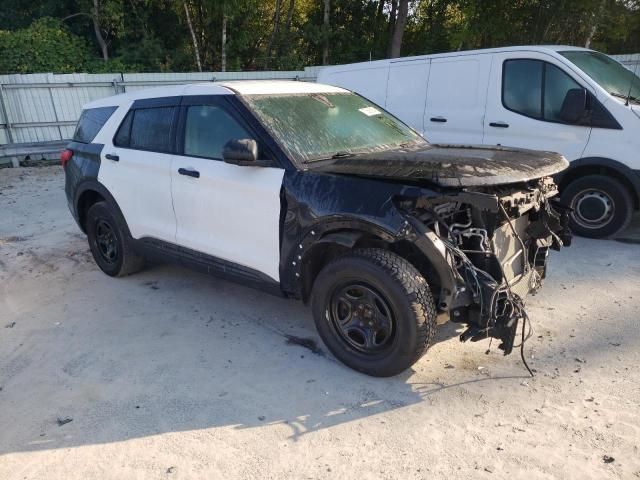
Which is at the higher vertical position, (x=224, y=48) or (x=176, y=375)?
(x=224, y=48)

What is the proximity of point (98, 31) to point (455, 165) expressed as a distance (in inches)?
711

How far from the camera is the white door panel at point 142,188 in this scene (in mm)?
4265

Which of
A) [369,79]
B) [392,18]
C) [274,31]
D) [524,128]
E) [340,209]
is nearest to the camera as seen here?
[340,209]

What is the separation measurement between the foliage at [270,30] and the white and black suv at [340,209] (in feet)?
40.2

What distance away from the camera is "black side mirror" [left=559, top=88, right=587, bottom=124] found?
17.9 ft

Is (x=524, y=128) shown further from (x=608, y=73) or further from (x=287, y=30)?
(x=287, y=30)

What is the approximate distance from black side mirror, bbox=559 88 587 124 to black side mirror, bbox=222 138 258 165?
390 cm

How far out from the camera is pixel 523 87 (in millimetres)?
6016

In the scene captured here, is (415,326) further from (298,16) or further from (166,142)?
(298,16)

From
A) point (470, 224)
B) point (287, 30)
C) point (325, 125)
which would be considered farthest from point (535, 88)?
Answer: point (287, 30)

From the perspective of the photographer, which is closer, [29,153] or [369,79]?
[369,79]

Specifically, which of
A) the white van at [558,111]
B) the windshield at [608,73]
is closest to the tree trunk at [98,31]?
the white van at [558,111]

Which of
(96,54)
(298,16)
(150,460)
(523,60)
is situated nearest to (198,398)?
(150,460)

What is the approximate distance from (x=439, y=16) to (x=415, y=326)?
60.1ft
